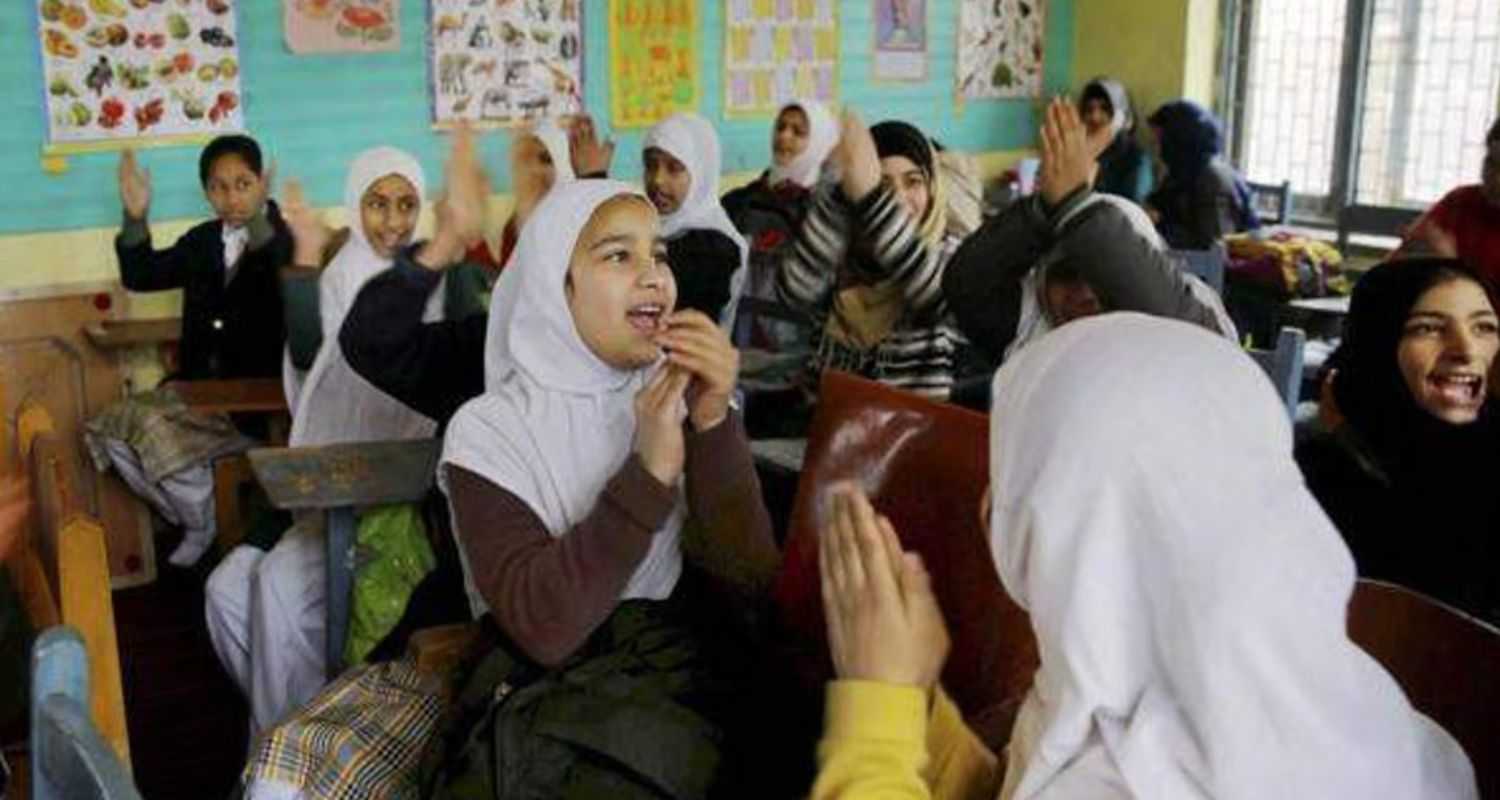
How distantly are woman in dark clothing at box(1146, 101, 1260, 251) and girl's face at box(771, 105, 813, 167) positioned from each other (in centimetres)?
153

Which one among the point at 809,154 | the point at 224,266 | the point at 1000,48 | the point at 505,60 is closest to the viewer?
the point at 224,266

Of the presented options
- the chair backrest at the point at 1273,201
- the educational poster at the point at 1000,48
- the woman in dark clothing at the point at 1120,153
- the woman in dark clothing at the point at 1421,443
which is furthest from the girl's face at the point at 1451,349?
the educational poster at the point at 1000,48

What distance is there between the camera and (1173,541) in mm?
975

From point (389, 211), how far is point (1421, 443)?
7.78 feet

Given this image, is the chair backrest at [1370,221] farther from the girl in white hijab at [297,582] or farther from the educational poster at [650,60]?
the girl in white hijab at [297,582]

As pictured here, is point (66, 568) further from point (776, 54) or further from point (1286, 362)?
point (776, 54)

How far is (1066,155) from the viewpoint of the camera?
2293mm

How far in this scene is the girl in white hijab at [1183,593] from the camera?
3.12ft

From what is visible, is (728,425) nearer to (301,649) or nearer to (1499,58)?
(301,649)

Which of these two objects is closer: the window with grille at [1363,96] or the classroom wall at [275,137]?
the classroom wall at [275,137]

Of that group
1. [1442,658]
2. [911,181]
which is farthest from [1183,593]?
[911,181]

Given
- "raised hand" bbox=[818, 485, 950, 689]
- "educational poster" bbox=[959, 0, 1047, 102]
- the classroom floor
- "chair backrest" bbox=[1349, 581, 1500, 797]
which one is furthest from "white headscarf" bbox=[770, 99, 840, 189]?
"raised hand" bbox=[818, 485, 950, 689]

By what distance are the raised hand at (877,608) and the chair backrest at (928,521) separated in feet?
0.80

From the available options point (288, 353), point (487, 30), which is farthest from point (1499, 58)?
point (288, 353)
